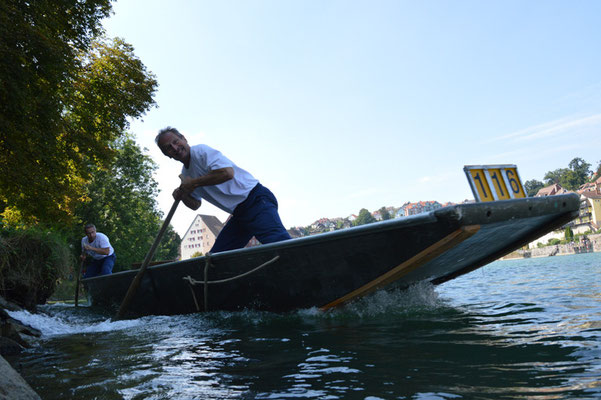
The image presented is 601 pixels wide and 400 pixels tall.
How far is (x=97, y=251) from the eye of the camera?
27.0ft

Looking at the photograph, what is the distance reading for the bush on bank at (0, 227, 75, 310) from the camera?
293 inches

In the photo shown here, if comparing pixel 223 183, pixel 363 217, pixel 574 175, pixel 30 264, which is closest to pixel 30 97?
pixel 30 264

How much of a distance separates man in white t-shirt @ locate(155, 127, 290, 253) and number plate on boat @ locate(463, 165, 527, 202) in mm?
1997

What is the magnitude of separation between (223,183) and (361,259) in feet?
5.74

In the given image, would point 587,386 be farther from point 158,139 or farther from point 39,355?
point 158,139

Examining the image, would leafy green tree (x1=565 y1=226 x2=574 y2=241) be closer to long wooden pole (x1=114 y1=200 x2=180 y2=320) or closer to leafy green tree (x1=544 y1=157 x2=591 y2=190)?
leafy green tree (x1=544 y1=157 x2=591 y2=190)

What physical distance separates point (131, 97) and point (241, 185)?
29.8 feet


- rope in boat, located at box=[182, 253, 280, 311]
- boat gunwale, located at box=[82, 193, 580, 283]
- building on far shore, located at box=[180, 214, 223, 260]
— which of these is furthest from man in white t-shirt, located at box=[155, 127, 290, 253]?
building on far shore, located at box=[180, 214, 223, 260]

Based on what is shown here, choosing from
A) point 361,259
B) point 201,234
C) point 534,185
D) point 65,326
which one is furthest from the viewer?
point 534,185

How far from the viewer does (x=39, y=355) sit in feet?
11.4

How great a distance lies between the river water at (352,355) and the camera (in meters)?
1.80

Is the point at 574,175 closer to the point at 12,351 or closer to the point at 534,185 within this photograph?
the point at 534,185

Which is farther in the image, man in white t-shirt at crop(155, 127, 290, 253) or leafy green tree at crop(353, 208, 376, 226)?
leafy green tree at crop(353, 208, 376, 226)

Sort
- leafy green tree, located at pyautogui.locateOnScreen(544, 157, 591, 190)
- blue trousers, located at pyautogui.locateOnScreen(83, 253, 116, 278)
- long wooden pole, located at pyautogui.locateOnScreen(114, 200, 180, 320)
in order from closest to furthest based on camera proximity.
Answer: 1. long wooden pole, located at pyautogui.locateOnScreen(114, 200, 180, 320)
2. blue trousers, located at pyautogui.locateOnScreen(83, 253, 116, 278)
3. leafy green tree, located at pyautogui.locateOnScreen(544, 157, 591, 190)
